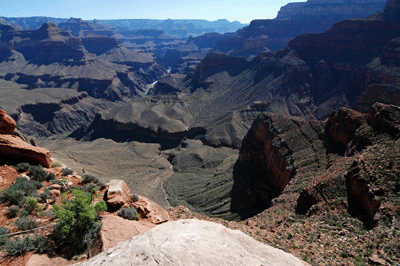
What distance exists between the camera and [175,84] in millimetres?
164375

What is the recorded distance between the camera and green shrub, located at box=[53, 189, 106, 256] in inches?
466

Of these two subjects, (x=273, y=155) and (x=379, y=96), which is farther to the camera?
Answer: (x=379, y=96)

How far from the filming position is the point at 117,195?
17.7 metres

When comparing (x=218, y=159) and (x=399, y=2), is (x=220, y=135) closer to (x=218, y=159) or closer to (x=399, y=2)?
(x=218, y=159)

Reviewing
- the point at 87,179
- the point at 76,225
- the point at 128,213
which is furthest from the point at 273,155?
the point at 76,225

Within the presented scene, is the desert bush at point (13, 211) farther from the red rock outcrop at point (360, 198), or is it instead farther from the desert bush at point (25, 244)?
the red rock outcrop at point (360, 198)

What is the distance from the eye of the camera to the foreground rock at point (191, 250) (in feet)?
27.3

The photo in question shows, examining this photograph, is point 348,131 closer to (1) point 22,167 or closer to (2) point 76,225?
(2) point 76,225

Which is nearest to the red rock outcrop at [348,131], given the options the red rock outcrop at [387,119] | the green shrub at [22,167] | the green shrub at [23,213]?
the red rock outcrop at [387,119]

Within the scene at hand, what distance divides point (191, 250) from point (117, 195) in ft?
35.4

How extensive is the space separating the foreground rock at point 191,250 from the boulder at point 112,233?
257cm

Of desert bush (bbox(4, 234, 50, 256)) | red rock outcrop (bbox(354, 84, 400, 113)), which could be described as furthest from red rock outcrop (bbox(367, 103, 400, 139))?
red rock outcrop (bbox(354, 84, 400, 113))

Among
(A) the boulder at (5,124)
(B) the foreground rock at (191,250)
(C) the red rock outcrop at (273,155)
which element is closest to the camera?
(B) the foreground rock at (191,250)

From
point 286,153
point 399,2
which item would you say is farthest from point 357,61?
point 286,153
